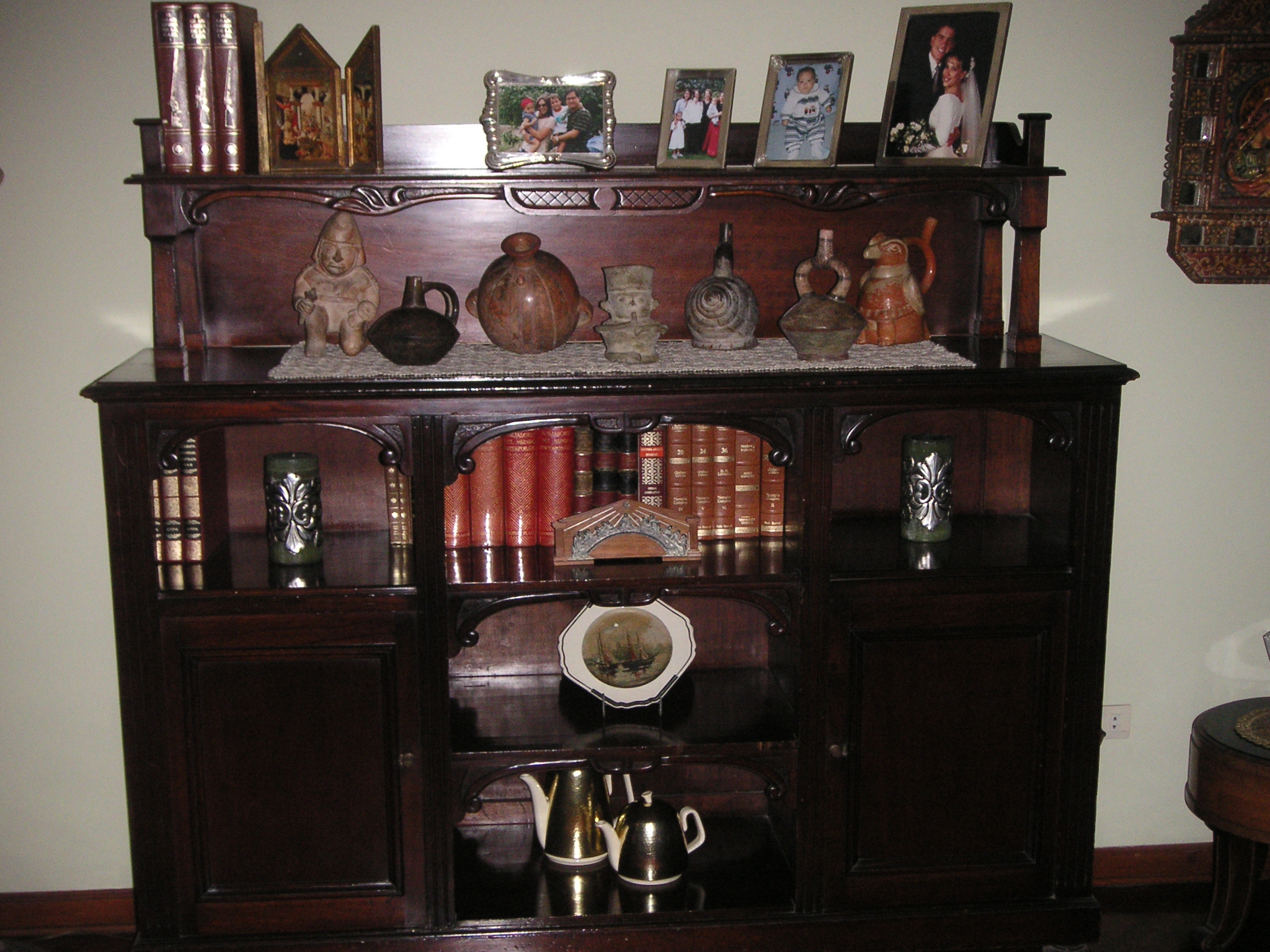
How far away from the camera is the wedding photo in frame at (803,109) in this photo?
2064 millimetres

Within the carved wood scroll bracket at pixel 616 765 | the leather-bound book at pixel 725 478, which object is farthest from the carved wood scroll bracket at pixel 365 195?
the carved wood scroll bracket at pixel 616 765

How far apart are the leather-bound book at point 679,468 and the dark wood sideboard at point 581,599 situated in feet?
0.34

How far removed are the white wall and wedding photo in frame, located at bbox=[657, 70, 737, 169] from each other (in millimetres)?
192

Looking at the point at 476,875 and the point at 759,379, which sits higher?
the point at 759,379

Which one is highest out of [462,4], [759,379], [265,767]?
[462,4]

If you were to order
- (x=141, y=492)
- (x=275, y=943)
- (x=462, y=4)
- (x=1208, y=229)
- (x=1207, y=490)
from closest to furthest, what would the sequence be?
(x=141, y=492), (x=275, y=943), (x=462, y=4), (x=1208, y=229), (x=1207, y=490)

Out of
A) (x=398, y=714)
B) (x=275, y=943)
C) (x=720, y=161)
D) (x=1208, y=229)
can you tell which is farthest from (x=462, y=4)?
(x=275, y=943)

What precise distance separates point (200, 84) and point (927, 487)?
4.76ft

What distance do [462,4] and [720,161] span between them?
0.58 meters

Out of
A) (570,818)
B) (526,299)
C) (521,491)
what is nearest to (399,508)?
(521,491)

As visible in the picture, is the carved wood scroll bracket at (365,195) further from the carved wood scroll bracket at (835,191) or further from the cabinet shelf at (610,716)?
the cabinet shelf at (610,716)

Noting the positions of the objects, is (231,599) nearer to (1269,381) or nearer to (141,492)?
(141,492)

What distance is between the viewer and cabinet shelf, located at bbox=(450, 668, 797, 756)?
2.11m

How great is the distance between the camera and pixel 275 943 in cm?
205
